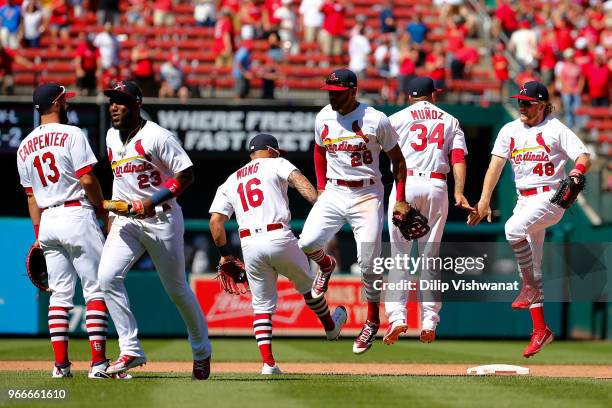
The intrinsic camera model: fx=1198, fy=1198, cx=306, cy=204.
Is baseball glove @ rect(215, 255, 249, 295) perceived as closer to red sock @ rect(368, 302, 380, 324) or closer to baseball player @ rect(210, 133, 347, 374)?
baseball player @ rect(210, 133, 347, 374)

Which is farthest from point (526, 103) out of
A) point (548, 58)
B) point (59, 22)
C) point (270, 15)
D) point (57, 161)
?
point (59, 22)

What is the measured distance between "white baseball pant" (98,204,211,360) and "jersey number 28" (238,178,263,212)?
34.8 inches

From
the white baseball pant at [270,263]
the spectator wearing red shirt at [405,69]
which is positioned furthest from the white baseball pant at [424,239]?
the spectator wearing red shirt at [405,69]

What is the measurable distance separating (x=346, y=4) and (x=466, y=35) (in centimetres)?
250

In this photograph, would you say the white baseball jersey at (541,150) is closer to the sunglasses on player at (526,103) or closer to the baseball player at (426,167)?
the sunglasses on player at (526,103)

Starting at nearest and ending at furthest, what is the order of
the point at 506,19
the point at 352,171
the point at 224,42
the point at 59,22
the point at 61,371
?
the point at 61,371
the point at 352,171
the point at 224,42
the point at 59,22
the point at 506,19

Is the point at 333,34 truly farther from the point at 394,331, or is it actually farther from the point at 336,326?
the point at 394,331

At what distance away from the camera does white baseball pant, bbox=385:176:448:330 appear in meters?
10.8

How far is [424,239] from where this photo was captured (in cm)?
1098

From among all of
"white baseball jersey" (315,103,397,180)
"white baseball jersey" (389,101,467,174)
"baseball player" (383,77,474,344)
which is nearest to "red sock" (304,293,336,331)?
"baseball player" (383,77,474,344)

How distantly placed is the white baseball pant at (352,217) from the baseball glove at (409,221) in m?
0.22

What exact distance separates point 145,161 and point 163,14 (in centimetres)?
1354

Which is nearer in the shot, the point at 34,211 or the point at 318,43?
the point at 34,211

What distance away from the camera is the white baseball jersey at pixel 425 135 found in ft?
35.7
